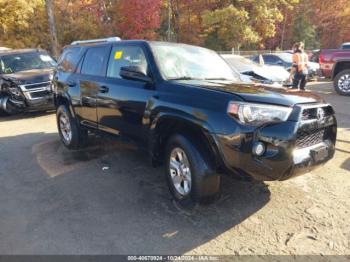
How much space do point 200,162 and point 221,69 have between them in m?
1.80

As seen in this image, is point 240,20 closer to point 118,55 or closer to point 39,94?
point 39,94

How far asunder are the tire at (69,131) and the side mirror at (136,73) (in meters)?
2.21

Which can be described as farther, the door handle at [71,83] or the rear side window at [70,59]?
the rear side window at [70,59]

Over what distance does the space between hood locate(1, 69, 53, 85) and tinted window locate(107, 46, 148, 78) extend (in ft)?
17.8

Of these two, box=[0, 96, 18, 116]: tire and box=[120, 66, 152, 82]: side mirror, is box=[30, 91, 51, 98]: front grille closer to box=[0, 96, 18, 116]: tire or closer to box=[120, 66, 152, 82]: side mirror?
box=[0, 96, 18, 116]: tire

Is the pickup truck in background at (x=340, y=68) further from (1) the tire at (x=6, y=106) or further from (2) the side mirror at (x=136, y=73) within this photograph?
(1) the tire at (x=6, y=106)

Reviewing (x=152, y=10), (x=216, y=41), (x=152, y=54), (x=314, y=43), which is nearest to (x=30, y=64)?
(x=152, y=54)

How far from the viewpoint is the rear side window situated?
238 inches

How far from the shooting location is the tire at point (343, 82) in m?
11.4

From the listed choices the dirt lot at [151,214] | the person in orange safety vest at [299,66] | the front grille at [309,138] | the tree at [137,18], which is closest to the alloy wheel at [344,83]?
the person in orange safety vest at [299,66]

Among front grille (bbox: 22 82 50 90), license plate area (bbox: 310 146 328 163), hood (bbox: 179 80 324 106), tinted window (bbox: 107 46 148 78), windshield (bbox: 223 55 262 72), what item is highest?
tinted window (bbox: 107 46 148 78)

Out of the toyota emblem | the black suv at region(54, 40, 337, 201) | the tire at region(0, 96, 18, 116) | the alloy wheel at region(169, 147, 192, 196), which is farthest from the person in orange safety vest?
the tire at region(0, 96, 18, 116)

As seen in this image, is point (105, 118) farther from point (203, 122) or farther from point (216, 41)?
point (216, 41)

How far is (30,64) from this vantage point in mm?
10805
